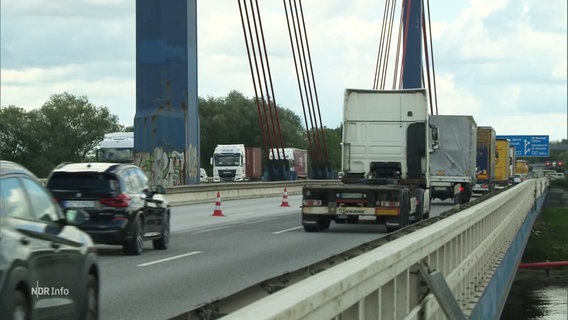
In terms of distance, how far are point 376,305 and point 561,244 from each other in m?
51.9

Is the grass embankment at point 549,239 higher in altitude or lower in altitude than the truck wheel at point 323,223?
lower

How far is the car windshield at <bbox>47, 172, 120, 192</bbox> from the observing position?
1844cm

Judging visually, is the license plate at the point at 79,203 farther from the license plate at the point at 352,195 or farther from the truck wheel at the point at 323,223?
the truck wheel at the point at 323,223

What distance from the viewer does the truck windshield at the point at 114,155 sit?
54.9 meters

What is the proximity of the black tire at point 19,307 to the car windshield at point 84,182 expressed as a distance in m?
11.0

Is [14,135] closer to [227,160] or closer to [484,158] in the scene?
[227,160]

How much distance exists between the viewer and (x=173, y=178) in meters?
43.5

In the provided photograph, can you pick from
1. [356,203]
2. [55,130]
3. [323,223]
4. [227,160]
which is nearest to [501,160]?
[227,160]

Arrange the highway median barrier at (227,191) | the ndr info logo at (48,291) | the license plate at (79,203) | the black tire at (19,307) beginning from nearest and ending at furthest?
the black tire at (19,307), the ndr info logo at (48,291), the license plate at (79,203), the highway median barrier at (227,191)

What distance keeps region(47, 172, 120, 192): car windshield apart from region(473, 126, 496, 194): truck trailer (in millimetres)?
39051

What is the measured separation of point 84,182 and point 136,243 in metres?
1.25

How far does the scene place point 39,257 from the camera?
7.86 m

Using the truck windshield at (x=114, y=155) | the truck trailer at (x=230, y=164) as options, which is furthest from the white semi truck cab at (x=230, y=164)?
the truck windshield at (x=114, y=155)

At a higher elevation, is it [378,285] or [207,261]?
[378,285]
